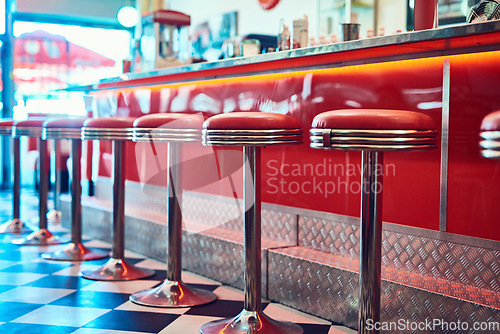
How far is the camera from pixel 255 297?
2.25 meters

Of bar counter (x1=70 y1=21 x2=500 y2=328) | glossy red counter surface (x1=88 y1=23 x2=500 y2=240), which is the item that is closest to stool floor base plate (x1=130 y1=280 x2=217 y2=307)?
bar counter (x1=70 y1=21 x2=500 y2=328)

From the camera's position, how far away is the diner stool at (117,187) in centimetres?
287

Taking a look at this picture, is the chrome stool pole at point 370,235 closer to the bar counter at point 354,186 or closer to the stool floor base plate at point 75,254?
the bar counter at point 354,186

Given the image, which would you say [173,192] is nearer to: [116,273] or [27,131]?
[116,273]

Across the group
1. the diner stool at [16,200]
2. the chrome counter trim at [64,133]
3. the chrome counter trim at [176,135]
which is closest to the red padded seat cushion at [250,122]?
the chrome counter trim at [176,135]

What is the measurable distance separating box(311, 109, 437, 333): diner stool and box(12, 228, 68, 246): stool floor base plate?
9.69 ft

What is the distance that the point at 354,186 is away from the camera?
2686mm

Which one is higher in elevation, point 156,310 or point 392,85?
point 392,85

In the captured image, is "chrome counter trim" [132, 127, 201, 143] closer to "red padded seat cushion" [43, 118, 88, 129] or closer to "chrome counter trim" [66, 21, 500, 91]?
"chrome counter trim" [66, 21, 500, 91]

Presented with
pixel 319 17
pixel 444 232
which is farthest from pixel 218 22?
pixel 444 232

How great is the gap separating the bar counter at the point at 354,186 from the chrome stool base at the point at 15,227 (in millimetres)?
1457

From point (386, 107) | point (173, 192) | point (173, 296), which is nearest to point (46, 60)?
point (173, 192)

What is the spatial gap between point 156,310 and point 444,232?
1.31 m

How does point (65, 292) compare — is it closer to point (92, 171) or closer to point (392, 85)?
point (392, 85)
